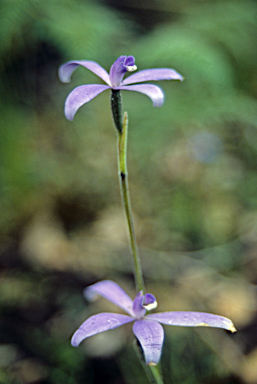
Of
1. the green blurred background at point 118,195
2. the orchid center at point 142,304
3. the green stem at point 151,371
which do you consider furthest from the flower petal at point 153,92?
the green blurred background at point 118,195

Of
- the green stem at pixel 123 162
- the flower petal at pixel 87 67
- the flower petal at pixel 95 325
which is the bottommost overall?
the flower petal at pixel 95 325

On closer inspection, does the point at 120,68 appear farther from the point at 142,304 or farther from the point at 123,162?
the point at 142,304

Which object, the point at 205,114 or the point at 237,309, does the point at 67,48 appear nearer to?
the point at 205,114

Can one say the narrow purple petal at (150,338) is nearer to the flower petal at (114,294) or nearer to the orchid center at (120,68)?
the flower petal at (114,294)

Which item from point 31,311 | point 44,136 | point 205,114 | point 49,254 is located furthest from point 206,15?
point 31,311

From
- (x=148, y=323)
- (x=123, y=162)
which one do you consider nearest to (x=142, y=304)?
(x=148, y=323)

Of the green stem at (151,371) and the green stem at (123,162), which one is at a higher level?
the green stem at (123,162)

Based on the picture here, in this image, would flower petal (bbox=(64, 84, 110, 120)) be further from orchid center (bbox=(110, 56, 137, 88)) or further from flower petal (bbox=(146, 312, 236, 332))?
flower petal (bbox=(146, 312, 236, 332))
